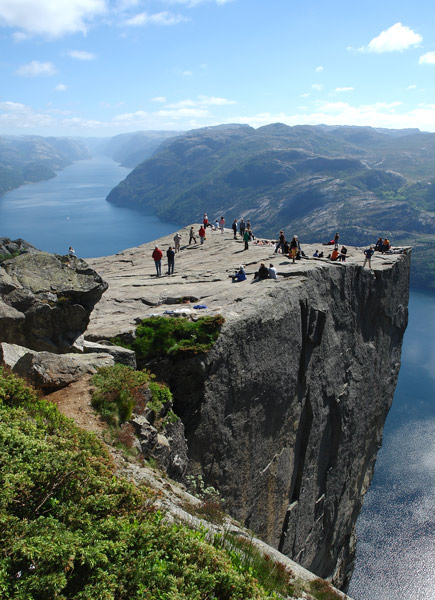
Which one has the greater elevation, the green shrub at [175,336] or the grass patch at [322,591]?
the green shrub at [175,336]

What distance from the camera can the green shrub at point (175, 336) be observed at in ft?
56.4

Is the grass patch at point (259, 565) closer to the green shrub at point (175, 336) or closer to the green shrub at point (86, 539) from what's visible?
the green shrub at point (86, 539)

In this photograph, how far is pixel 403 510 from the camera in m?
55.8

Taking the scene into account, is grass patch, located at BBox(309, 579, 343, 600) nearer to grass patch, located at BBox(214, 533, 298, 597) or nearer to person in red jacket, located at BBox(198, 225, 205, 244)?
grass patch, located at BBox(214, 533, 298, 597)

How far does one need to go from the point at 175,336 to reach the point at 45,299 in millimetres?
5415

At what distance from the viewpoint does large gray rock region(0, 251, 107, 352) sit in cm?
1490

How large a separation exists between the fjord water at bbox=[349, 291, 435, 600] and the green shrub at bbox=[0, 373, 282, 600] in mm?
A: 49045

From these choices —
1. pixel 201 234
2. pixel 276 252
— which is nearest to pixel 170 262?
pixel 276 252

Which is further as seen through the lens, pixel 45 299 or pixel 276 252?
pixel 276 252

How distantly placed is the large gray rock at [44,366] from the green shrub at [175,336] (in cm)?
346

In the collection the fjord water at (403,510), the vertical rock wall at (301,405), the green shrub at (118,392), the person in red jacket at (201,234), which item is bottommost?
the fjord water at (403,510)

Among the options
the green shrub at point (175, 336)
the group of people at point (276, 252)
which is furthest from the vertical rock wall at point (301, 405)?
the group of people at point (276, 252)

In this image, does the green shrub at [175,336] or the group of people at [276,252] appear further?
the group of people at [276,252]

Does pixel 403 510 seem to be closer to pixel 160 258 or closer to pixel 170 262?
pixel 170 262
